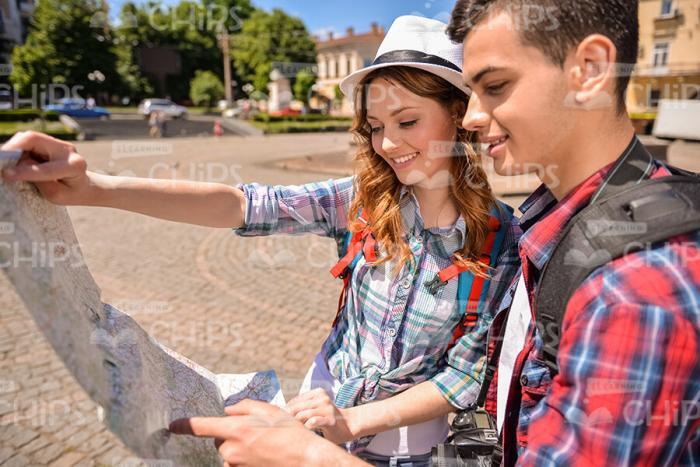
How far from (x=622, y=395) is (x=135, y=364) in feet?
3.59

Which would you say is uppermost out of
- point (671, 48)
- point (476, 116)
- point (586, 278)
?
point (671, 48)

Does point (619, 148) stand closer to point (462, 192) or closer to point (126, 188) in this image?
point (462, 192)

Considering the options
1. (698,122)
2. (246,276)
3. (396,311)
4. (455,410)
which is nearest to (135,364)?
(396,311)

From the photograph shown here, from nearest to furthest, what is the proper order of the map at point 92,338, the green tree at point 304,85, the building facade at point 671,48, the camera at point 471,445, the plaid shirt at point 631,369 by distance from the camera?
the plaid shirt at point 631,369, the map at point 92,338, the camera at point 471,445, the building facade at point 671,48, the green tree at point 304,85

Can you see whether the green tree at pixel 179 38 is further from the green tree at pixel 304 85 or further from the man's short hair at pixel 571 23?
the man's short hair at pixel 571 23

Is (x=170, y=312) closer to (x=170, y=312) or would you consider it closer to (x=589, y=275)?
(x=170, y=312)

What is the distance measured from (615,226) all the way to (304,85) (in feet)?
147

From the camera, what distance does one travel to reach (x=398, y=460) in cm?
163

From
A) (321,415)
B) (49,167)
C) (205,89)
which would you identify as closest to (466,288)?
(321,415)

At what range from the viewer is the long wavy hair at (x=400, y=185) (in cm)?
160

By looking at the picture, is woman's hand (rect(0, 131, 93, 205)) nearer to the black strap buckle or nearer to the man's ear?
→ the black strap buckle

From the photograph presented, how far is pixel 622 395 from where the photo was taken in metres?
0.81

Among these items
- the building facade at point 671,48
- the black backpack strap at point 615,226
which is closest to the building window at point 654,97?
the building facade at point 671,48

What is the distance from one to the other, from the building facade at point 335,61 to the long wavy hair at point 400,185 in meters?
44.4
